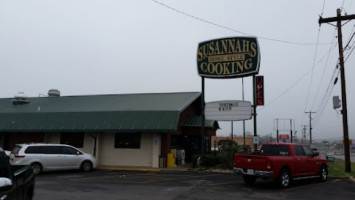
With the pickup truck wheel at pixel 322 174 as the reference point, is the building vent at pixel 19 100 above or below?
above

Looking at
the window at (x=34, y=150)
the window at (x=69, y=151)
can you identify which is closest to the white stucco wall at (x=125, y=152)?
the window at (x=69, y=151)

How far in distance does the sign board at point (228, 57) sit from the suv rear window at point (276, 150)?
22.2 ft

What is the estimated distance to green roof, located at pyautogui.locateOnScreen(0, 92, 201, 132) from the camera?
20.5m

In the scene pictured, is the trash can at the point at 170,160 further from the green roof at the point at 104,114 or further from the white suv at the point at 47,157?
the white suv at the point at 47,157

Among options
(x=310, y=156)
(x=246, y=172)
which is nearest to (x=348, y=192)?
(x=310, y=156)

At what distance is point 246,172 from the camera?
12656mm

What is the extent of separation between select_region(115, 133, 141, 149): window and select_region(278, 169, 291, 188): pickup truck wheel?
455 inches

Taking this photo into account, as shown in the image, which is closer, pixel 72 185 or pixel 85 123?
pixel 72 185

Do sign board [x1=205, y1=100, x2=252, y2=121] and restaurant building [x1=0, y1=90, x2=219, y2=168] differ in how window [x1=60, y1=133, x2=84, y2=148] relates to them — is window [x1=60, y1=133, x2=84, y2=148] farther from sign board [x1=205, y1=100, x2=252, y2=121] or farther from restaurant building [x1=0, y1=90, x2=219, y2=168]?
sign board [x1=205, y1=100, x2=252, y2=121]

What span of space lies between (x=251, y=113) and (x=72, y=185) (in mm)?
11712

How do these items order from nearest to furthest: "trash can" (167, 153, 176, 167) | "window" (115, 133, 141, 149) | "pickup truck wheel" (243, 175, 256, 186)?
"pickup truck wheel" (243, 175, 256, 186) → "trash can" (167, 153, 176, 167) → "window" (115, 133, 141, 149)

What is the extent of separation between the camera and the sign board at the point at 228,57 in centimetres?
1939

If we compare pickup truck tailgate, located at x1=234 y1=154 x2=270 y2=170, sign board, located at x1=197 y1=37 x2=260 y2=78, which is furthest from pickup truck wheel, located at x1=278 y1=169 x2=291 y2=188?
sign board, located at x1=197 y1=37 x2=260 y2=78

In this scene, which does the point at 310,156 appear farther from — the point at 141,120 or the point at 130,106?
the point at 130,106
